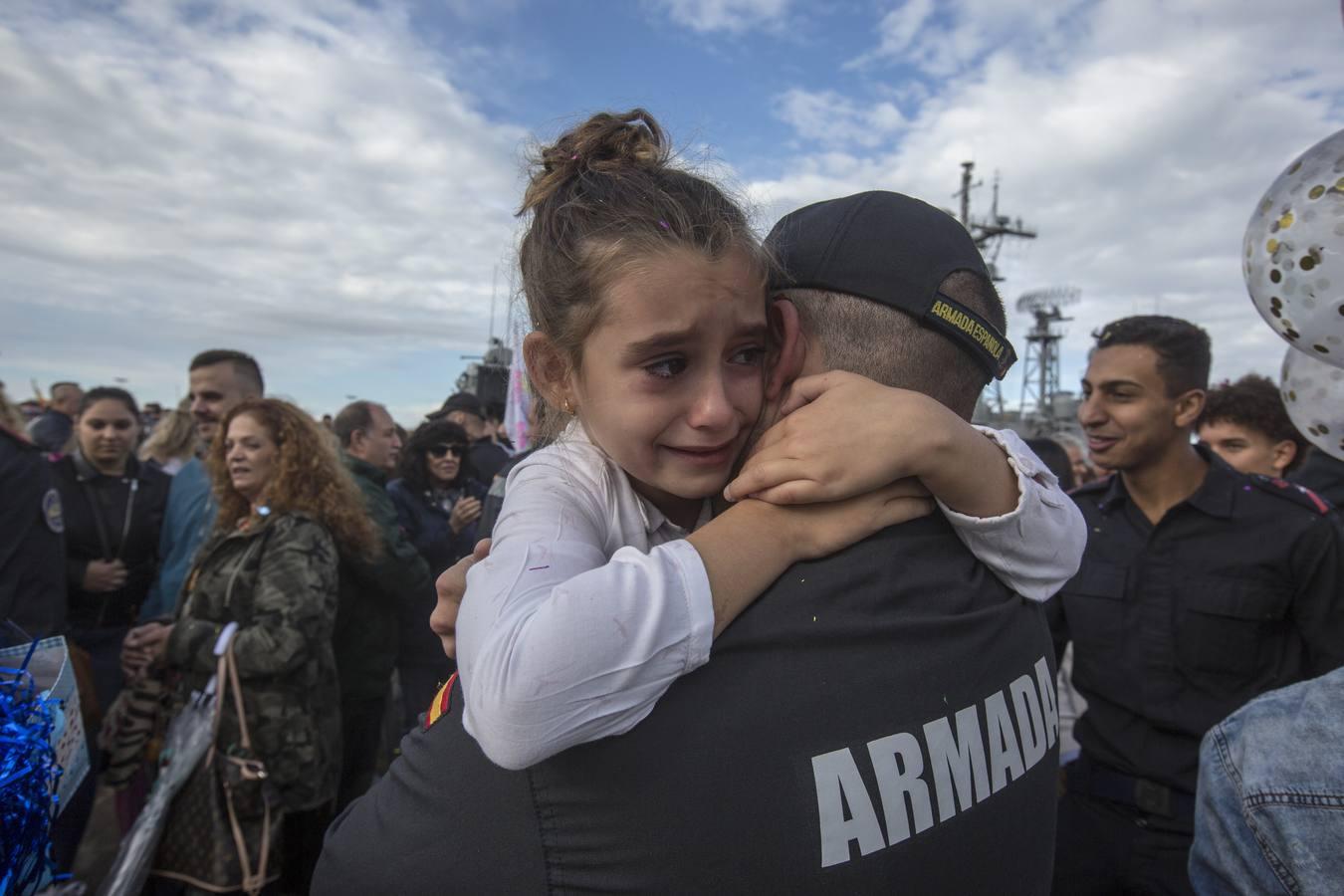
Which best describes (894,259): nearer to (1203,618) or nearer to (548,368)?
(548,368)

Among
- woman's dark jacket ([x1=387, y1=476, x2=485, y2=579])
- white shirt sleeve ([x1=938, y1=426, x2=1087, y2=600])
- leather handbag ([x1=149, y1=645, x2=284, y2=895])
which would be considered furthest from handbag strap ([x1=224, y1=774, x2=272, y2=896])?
white shirt sleeve ([x1=938, y1=426, x2=1087, y2=600])

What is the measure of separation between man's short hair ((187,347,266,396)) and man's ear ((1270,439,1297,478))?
667 cm

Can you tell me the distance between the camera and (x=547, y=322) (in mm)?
1471

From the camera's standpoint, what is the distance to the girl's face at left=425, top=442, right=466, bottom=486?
587cm

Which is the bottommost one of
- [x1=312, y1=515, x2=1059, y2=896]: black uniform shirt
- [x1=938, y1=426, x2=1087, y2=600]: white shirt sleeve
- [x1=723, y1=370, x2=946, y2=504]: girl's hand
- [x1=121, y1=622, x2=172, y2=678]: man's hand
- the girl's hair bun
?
[x1=121, y1=622, x2=172, y2=678]: man's hand

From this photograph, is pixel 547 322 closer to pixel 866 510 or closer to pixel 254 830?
pixel 866 510

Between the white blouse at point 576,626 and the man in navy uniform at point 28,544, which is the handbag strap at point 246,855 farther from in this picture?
the white blouse at point 576,626

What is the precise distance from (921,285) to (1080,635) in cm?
252

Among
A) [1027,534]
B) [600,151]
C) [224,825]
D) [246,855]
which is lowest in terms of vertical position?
[246,855]

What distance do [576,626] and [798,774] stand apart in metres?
0.32

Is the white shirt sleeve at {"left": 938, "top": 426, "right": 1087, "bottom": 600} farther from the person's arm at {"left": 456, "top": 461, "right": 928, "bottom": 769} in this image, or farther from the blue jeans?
the blue jeans

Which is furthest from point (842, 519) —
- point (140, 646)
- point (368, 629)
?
point (140, 646)

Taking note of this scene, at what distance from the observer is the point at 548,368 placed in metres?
1.55

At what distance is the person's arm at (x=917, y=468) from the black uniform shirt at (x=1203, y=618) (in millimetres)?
2104
